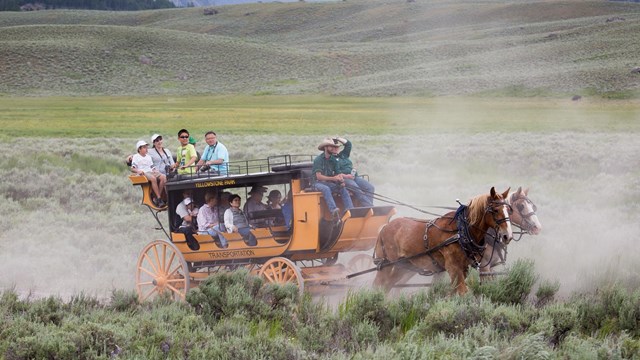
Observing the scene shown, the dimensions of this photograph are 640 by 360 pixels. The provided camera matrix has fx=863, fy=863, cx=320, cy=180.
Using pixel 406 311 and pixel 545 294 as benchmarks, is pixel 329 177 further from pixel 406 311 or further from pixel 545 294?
pixel 545 294

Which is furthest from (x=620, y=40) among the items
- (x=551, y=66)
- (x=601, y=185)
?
(x=601, y=185)

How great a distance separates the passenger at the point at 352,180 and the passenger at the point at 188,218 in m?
2.44

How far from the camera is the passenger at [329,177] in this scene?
37.9 ft

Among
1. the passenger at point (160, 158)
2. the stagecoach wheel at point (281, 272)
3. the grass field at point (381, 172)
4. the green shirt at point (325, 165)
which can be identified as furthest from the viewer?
the grass field at point (381, 172)

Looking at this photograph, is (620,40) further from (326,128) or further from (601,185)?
(601,185)

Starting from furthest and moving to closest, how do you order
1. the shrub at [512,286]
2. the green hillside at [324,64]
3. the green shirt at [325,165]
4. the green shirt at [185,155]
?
the green hillside at [324,64] < the green shirt at [185,155] < the green shirt at [325,165] < the shrub at [512,286]

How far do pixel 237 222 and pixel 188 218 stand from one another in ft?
3.01

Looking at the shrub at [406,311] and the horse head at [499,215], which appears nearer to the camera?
the shrub at [406,311]

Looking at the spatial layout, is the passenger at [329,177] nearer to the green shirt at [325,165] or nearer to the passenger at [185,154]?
the green shirt at [325,165]

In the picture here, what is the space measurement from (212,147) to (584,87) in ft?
201

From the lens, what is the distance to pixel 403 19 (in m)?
199

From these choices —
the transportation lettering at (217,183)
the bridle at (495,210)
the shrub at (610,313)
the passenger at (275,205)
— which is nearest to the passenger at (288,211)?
the passenger at (275,205)

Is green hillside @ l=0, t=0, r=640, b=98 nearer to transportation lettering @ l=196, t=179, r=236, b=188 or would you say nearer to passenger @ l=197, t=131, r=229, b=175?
passenger @ l=197, t=131, r=229, b=175

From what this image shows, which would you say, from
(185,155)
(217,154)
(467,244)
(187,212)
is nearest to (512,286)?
(467,244)
